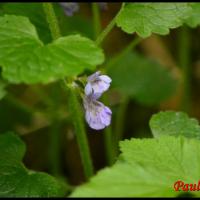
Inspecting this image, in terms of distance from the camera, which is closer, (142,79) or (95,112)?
(95,112)

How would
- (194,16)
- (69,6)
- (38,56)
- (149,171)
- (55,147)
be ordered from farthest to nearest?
(55,147) < (69,6) < (194,16) < (38,56) < (149,171)

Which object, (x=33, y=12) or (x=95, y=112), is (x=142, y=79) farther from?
(x=95, y=112)

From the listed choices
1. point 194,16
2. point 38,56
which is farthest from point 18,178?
point 194,16

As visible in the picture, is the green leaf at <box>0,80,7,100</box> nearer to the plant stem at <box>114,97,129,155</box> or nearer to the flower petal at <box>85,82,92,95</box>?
the flower petal at <box>85,82,92,95</box>

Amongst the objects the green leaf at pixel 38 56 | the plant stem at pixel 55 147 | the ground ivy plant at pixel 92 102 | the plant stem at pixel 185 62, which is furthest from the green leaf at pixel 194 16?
the plant stem at pixel 185 62

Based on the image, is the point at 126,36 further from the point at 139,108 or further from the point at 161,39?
the point at 139,108

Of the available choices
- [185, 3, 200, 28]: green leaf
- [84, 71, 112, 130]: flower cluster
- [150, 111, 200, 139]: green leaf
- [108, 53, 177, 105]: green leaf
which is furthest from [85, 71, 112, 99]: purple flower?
[108, 53, 177, 105]: green leaf
